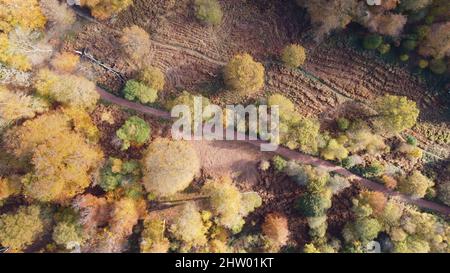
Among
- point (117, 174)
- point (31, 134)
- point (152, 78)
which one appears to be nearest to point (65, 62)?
point (31, 134)

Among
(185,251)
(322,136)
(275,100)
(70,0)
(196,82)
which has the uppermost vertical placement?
(70,0)

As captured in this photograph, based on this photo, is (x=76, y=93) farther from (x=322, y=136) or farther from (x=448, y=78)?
(x=448, y=78)

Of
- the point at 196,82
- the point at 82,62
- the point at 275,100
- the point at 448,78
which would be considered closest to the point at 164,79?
the point at 196,82

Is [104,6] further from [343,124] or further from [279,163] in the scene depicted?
[343,124]

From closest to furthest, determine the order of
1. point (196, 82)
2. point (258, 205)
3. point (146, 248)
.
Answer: point (146, 248)
point (258, 205)
point (196, 82)

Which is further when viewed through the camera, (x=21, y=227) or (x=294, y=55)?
(x=294, y=55)

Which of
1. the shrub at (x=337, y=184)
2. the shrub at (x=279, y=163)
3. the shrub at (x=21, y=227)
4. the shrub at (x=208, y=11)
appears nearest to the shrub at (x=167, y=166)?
the shrub at (x=279, y=163)
